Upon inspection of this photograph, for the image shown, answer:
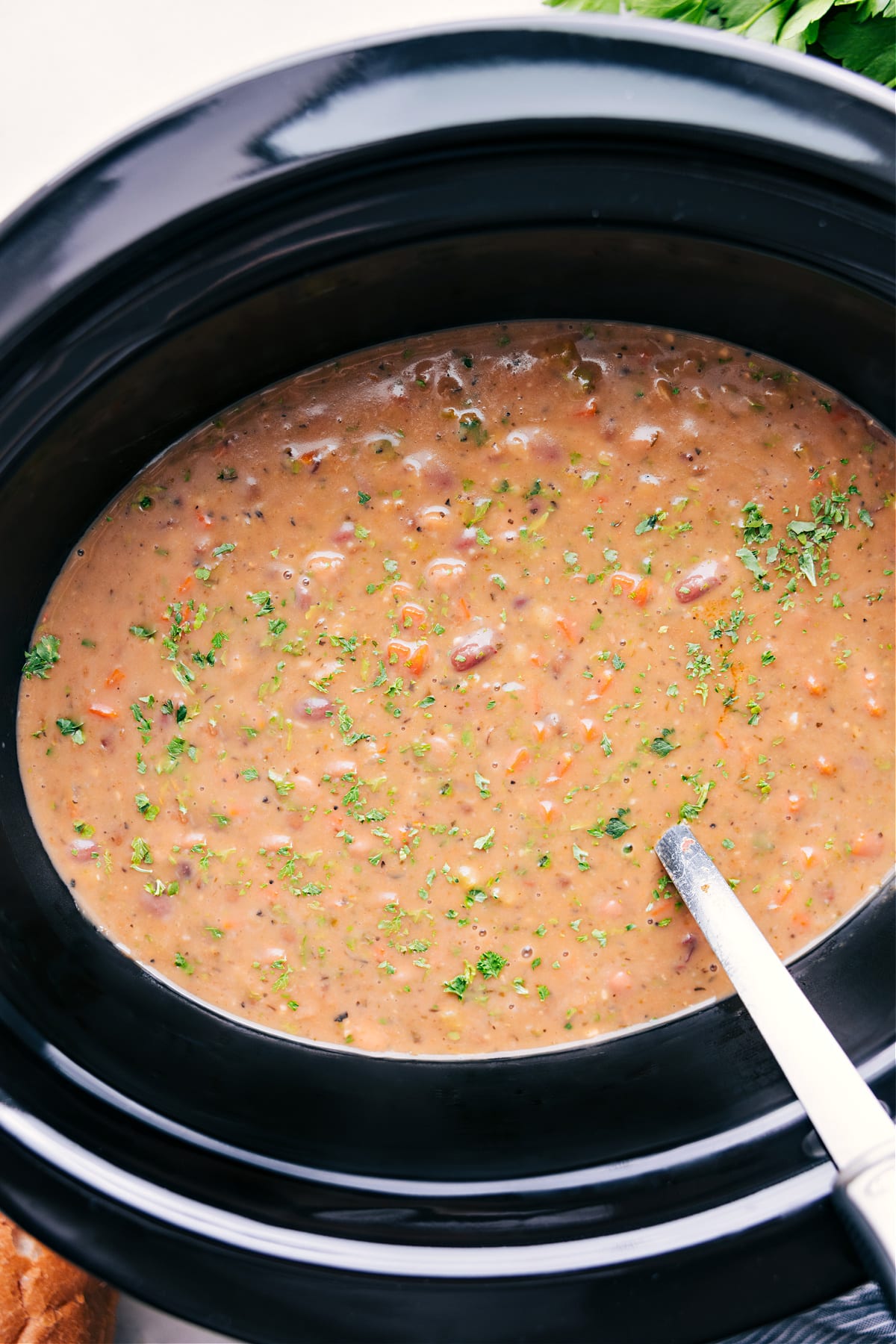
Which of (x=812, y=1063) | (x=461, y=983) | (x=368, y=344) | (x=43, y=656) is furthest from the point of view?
(x=461, y=983)

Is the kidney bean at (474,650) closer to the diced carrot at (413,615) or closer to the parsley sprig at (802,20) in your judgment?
the diced carrot at (413,615)

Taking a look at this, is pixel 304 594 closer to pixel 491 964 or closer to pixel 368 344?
pixel 368 344

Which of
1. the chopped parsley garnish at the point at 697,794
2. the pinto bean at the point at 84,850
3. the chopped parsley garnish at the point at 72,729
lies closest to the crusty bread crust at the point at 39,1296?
the pinto bean at the point at 84,850

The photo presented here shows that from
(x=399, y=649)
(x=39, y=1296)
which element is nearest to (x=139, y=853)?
(x=399, y=649)

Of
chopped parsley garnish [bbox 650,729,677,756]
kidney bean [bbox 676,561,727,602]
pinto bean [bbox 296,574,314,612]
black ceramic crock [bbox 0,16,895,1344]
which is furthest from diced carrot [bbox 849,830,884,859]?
pinto bean [bbox 296,574,314,612]

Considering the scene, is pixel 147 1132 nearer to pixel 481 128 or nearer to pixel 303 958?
pixel 303 958

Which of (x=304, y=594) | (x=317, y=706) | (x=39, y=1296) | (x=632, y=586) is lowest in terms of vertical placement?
(x=39, y=1296)
